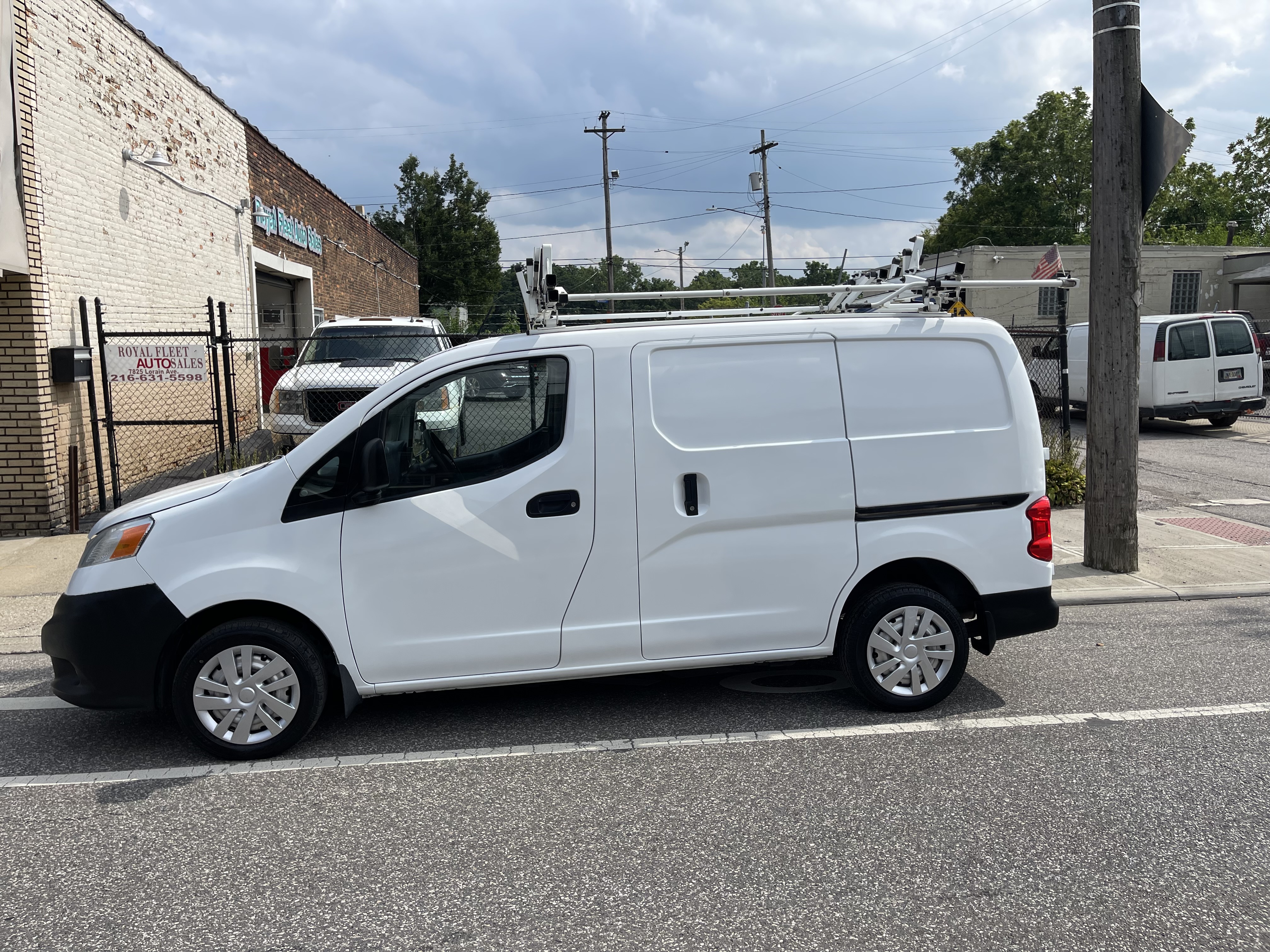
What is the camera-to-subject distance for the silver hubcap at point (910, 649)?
482cm

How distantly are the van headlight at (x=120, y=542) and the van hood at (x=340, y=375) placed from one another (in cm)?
671

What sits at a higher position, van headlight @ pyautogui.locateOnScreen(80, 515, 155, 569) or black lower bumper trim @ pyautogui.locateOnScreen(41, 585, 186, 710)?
van headlight @ pyautogui.locateOnScreen(80, 515, 155, 569)

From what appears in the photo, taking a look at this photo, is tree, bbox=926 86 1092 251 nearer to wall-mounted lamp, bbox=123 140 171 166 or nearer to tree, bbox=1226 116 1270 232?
tree, bbox=1226 116 1270 232

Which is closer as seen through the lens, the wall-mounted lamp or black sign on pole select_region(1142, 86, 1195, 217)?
black sign on pole select_region(1142, 86, 1195, 217)

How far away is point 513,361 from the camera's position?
4594 mm

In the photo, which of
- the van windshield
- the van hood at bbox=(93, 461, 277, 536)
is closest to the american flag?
the van windshield

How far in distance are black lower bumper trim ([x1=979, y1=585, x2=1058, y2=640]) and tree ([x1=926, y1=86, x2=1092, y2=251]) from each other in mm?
55599

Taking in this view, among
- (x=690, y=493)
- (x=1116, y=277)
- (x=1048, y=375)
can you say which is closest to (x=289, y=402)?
(x=690, y=493)

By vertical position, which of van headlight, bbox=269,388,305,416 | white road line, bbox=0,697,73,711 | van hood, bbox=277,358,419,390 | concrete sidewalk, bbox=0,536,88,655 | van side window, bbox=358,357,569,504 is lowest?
white road line, bbox=0,697,73,711

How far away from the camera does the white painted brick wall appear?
996 centimetres

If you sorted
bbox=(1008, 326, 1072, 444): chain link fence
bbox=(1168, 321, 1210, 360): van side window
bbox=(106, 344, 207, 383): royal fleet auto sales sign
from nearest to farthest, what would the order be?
1. bbox=(106, 344, 207, 383): royal fleet auto sales sign
2. bbox=(1008, 326, 1072, 444): chain link fence
3. bbox=(1168, 321, 1210, 360): van side window

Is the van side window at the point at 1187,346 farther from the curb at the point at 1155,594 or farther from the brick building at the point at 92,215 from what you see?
the brick building at the point at 92,215

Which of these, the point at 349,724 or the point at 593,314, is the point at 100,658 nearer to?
the point at 349,724

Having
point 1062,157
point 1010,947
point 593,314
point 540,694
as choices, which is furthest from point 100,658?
point 1062,157
